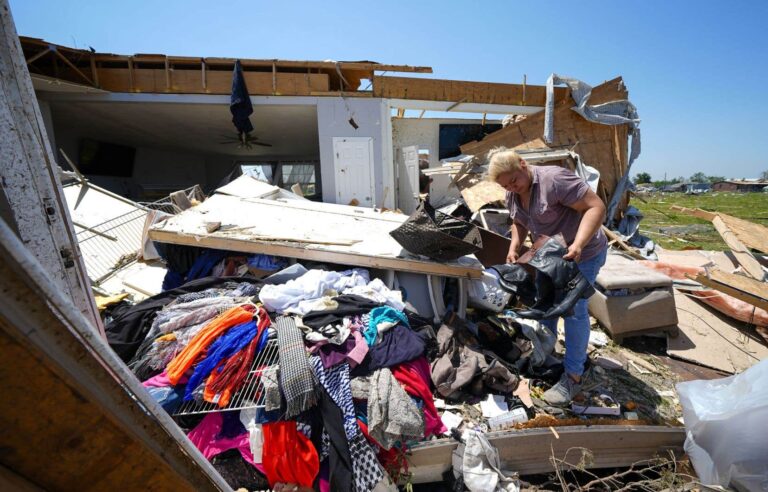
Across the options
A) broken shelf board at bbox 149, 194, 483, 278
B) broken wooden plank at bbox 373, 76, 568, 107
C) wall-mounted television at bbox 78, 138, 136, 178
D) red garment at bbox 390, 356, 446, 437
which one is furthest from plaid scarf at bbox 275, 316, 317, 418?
wall-mounted television at bbox 78, 138, 136, 178

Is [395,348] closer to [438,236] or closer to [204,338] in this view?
[438,236]

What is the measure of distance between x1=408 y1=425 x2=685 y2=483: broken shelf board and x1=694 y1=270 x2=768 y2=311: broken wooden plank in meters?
2.10

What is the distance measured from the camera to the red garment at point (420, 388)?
6.91 ft

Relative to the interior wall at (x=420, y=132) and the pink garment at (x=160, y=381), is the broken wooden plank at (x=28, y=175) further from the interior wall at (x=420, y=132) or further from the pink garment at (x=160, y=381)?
the interior wall at (x=420, y=132)

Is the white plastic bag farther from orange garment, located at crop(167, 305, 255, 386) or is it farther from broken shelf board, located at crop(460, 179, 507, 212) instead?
broken shelf board, located at crop(460, 179, 507, 212)

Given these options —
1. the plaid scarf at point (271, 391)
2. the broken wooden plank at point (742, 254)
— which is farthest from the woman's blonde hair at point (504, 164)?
the broken wooden plank at point (742, 254)

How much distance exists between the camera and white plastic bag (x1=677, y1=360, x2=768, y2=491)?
5.41ft

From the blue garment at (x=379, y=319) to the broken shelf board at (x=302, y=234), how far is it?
0.53 meters

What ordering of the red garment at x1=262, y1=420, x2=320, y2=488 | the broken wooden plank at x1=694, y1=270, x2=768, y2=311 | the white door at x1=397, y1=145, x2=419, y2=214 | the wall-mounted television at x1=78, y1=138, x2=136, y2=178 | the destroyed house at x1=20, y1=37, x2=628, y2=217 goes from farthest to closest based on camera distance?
the wall-mounted television at x1=78, y1=138, x2=136, y2=178 < the white door at x1=397, y1=145, x2=419, y2=214 < the destroyed house at x1=20, y1=37, x2=628, y2=217 < the broken wooden plank at x1=694, y1=270, x2=768, y2=311 < the red garment at x1=262, y1=420, x2=320, y2=488

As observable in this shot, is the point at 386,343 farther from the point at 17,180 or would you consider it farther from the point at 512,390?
the point at 17,180

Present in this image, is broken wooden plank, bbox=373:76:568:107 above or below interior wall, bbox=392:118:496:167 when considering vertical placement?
above

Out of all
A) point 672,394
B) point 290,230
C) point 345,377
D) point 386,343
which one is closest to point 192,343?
point 345,377

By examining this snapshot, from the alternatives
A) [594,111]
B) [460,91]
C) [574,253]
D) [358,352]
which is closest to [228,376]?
[358,352]

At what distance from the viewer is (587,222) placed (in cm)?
206
